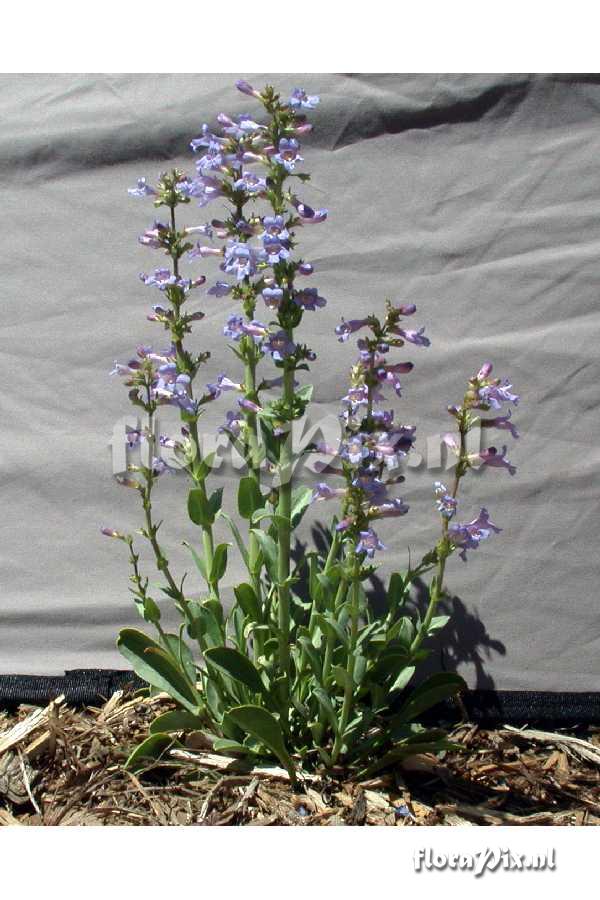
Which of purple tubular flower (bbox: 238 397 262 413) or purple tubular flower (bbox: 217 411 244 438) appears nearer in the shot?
purple tubular flower (bbox: 238 397 262 413)

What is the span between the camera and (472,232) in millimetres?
3180

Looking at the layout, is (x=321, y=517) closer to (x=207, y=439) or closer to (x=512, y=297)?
(x=207, y=439)

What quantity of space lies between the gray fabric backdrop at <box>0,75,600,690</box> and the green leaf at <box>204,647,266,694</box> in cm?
77

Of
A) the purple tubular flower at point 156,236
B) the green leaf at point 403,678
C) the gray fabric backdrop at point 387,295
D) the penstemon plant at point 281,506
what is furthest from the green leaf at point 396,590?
the purple tubular flower at point 156,236

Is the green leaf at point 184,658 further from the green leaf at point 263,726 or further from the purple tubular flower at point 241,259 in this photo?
the purple tubular flower at point 241,259

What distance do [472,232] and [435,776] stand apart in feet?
5.86

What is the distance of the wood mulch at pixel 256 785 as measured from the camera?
258 centimetres

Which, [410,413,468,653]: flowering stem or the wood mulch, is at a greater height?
[410,413,468,653]: flowering stem

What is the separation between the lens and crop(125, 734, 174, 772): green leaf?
265cm

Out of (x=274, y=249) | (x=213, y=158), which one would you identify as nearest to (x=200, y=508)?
(x=274, y=249)

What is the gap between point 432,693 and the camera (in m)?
2.72

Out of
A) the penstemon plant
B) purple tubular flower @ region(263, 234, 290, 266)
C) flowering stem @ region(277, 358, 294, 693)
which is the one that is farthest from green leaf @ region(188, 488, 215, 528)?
purple tubular flower @ region(263, 234, 290, 266)

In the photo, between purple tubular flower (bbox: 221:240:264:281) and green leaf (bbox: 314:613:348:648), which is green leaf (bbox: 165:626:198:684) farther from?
purple tubular flower (bbox: 221:240:264:281)

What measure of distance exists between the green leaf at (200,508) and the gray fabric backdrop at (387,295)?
24.9 inches
